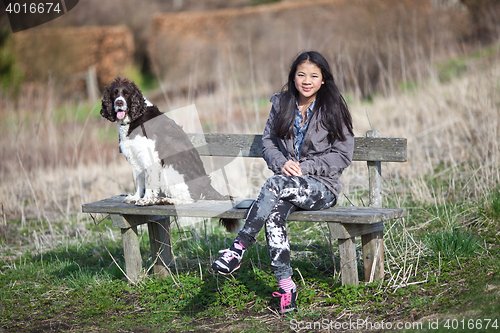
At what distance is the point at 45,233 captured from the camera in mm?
5352

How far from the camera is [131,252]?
3.79 metres

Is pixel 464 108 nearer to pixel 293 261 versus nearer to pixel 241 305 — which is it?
pixel 293 261

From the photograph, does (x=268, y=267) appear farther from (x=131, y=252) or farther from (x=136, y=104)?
(x=136, y=104)

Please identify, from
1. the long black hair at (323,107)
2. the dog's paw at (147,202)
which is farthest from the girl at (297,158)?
the dog's paw at (147,202)

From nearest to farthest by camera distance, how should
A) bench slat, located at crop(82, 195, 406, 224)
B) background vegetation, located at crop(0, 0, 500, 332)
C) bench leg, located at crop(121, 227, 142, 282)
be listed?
1. bench slat, located at crop(82, 195, 406, 224)
2. background vegetation, located at crop(0, 0, 500, 332)
3. bench leg, located at crop(121, 227, 142, 282)

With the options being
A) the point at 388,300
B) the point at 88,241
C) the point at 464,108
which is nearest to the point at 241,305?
the point at 388,300

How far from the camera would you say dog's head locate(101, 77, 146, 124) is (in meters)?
3.36

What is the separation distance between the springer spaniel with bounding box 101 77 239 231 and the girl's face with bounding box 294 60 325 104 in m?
0.91

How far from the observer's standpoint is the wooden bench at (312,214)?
3092 mm

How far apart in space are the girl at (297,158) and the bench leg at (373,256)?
1.14 feet

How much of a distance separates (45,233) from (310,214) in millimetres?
3451

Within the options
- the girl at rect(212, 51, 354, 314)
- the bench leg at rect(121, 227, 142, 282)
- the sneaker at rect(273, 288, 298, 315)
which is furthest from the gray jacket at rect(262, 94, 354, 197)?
the bench leg at rect(121, 227, 142, 282)

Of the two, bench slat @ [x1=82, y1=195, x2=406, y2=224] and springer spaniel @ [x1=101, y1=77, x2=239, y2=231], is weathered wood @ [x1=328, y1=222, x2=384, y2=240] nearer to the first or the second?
bench slat @ [x1=82, y1=195, x2=406, y2=224]

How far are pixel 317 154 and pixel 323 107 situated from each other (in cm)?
32
